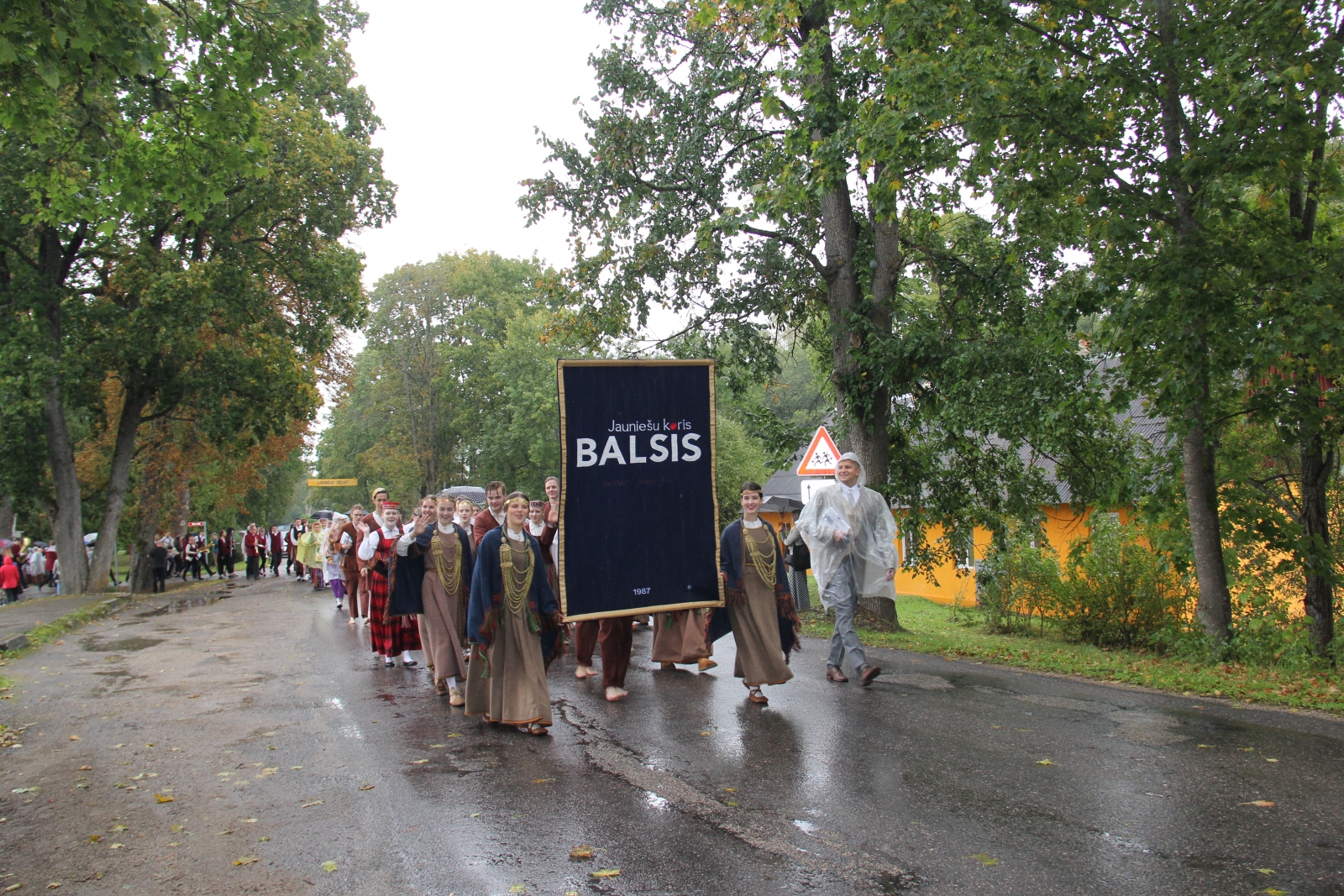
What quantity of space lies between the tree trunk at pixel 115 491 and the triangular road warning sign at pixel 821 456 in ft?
Result: 65.9

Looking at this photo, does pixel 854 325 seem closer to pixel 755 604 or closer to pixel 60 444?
pixel 755 604

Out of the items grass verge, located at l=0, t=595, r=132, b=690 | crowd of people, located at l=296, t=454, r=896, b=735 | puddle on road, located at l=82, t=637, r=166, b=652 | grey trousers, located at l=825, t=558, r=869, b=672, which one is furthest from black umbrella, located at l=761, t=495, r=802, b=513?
grey trousers, located at l=825, t=558, r=869, b=672

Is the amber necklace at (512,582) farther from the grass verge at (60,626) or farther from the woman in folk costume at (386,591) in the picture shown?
the grass verge at (60,626)

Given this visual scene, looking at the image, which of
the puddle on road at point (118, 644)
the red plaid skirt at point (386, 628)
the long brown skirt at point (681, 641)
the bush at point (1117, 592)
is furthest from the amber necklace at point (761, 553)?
the puddle on road at point (118, 644)

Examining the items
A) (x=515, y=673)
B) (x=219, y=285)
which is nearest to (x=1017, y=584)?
(x=515, y=673)

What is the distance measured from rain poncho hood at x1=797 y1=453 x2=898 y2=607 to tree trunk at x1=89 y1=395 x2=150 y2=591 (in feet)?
75.6

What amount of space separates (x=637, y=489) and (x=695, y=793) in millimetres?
2797

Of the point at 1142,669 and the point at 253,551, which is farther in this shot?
the point at 253,551

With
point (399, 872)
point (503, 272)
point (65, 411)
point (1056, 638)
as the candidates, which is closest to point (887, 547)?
point (399, 872)

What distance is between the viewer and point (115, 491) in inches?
1019

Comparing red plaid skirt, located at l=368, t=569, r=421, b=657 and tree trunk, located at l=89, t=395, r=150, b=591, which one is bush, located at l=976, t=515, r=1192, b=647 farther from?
tree trunk, located at l=89, t=395, r=150, b=591

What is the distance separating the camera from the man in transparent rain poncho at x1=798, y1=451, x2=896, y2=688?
8.68 metres

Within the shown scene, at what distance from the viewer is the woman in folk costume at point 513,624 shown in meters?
7.19

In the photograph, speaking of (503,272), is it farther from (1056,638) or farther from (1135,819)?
(1135,819)
